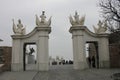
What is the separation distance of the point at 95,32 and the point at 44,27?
19.0ft

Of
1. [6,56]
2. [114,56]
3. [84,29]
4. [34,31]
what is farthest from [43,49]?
[114,56]

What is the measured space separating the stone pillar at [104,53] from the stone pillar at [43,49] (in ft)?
19.0

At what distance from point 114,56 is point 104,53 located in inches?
48.0

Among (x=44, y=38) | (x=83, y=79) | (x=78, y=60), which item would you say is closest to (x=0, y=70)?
(x=44, y=38)

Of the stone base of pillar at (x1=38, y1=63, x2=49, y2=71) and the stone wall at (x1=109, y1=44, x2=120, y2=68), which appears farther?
the stone wall at (x1=109, y1=44, x2=120, y2=68)

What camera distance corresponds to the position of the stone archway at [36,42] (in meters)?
30.5

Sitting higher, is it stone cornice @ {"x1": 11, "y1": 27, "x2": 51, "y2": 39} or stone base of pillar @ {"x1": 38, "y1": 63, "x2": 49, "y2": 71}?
stone cornice @ {"x1": 11, "y1": 27, "x2": 51, "y2": 39}

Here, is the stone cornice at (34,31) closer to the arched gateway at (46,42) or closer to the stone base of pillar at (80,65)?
the arched gateway at (46,42)

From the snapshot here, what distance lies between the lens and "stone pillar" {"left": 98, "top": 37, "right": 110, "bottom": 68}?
105 ft

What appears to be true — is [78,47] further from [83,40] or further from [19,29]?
[19,29]

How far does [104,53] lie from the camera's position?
32125mm

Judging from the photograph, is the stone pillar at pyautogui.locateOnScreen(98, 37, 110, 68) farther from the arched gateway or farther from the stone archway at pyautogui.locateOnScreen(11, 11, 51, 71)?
the stone archway at pyautogui.locateOnScreen(11, 11, 51, 71)

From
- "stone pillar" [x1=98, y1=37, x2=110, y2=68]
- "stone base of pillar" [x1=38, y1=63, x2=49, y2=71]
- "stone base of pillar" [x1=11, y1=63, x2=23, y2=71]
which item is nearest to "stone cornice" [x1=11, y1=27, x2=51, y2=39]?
"stone base of pillar" [x1=11, y1=63, x2=23, y2=71]

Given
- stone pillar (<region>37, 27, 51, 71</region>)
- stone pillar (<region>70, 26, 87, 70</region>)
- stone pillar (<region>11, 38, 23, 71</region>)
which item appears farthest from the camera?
stone pillar (<region>11, 38, 23, 71</region>)
